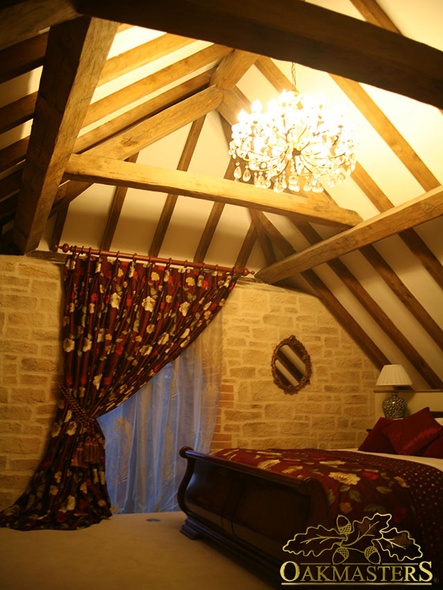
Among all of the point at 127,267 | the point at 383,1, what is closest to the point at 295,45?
the point at 383,1

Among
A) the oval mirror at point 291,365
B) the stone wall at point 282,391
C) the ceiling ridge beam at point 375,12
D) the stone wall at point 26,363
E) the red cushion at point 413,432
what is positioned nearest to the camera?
the ceiling ridge beam at point 375,12

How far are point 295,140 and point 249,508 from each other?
2142 millimetres

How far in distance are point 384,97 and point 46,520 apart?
3.93m

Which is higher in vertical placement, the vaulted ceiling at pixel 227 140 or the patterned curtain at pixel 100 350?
the vaulted ceiling at pixel 227 140

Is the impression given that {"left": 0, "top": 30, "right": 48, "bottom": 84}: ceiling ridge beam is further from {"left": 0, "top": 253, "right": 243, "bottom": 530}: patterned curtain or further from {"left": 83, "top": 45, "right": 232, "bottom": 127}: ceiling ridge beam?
{"left": 0, "top": 253, "right": 243, "bottom": 530}: patterned curtain

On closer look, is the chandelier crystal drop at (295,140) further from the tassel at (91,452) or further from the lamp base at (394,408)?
the lamp base at (394,408)

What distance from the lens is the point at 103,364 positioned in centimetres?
473

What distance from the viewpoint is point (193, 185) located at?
3.97 metres

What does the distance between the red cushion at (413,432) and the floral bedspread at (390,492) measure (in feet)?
3.13

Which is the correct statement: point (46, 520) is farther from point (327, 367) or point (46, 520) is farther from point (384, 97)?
point (384, 97)

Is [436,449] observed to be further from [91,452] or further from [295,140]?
[91,452]

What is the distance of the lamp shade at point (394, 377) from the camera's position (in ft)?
17.0

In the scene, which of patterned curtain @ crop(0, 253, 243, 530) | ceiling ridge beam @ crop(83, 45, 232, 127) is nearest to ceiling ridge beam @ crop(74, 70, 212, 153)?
ceiling ridge beam @ crop(83, 45, 232, 127)

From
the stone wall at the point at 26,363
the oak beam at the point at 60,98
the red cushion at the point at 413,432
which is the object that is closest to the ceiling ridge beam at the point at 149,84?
the oak beam at the point at 60,98
